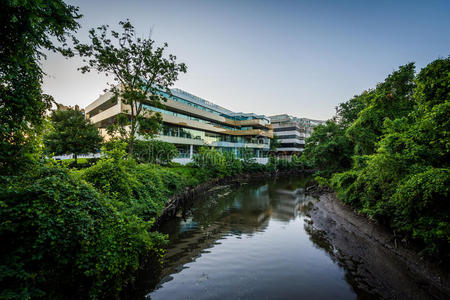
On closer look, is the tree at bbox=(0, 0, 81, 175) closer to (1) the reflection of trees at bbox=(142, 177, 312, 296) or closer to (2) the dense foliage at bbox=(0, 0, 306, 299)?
(2) the dense foliage at bbox=(0, 0, 306, 299)

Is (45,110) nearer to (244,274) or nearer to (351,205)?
(244,274)

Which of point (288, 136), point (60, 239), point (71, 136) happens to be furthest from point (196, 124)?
point (288, 136)

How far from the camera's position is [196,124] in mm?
34812

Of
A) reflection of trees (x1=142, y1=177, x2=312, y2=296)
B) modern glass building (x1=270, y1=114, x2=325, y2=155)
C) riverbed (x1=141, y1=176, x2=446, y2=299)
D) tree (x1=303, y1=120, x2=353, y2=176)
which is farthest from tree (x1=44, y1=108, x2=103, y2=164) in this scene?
modern glass building (x1=270, y1=114, x2=325, y2=155)

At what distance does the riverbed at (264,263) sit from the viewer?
6.24 m

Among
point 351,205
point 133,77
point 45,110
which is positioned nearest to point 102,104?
point 133,77

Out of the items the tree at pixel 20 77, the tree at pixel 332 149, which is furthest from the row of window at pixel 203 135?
the tree at pixel 20 77

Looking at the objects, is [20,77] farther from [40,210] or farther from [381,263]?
[381,263]

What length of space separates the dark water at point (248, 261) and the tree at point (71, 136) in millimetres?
17258

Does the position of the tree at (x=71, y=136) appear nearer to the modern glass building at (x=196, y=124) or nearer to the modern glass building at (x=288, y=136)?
the modern glass building at (x=196, y=124)

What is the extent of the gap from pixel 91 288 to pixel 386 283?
9.95 meters

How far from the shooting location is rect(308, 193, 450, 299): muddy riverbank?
20.4ft

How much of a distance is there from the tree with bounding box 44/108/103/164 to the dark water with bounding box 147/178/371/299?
17.3m

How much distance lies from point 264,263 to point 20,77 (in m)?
10.8
